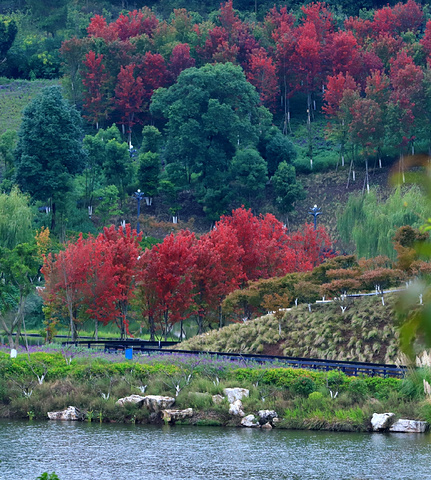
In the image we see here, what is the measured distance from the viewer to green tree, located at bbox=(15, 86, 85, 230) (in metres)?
71.8

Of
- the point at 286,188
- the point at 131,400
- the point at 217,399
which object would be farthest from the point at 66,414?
the point at 286,188

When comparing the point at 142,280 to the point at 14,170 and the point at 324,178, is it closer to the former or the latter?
the point at 14,170

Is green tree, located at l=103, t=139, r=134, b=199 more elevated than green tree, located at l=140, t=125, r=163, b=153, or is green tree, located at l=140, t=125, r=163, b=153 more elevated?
green tree, located at l=140, t=125, r=163, b=153

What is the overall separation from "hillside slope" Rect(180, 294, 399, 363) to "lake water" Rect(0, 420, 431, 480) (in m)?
9.36

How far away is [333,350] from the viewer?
40.2 m

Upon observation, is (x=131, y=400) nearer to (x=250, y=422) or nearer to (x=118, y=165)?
(x=250, y=422)

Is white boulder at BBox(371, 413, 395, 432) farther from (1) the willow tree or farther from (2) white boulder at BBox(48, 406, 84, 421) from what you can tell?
(1) the willow tree

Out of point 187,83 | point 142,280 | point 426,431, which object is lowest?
point 426,431

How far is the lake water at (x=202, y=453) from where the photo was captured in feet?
76.7

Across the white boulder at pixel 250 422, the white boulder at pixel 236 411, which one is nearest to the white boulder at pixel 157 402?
the white boulder at pixel 236 411

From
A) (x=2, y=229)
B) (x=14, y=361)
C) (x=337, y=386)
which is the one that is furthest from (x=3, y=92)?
(x=337, y=386)

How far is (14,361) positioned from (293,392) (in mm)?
11977

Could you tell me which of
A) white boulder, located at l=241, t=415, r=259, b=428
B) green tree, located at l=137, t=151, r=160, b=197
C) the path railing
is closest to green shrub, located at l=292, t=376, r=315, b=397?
the path railing

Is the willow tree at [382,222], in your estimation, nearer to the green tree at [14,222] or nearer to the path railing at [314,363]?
the path railing at [314,363]
